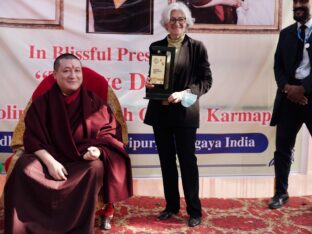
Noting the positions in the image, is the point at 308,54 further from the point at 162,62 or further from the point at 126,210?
the point at 126,210

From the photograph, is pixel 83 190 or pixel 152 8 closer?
pixel 83 190

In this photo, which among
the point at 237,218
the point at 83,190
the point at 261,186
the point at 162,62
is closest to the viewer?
the point at 83,190

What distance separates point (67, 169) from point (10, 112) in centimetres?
118

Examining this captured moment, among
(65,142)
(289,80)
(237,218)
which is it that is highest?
(289,80)

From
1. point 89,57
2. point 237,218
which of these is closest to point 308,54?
point 237,218

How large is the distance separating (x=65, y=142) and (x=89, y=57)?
3.51 ft

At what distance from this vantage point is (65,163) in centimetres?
277

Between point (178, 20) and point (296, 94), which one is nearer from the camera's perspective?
point (178, 20)

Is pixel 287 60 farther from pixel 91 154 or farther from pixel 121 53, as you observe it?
pixel 91 154

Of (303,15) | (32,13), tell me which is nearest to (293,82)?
(303,15)

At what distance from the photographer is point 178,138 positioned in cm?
302

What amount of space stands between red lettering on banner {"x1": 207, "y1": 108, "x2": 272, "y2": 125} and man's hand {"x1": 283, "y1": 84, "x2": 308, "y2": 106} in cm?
61

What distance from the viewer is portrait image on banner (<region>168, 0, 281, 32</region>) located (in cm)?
367

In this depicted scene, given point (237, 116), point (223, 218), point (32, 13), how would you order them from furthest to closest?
1. point (237, 116)
2. point (32, 13)
3. point (223, 218)
